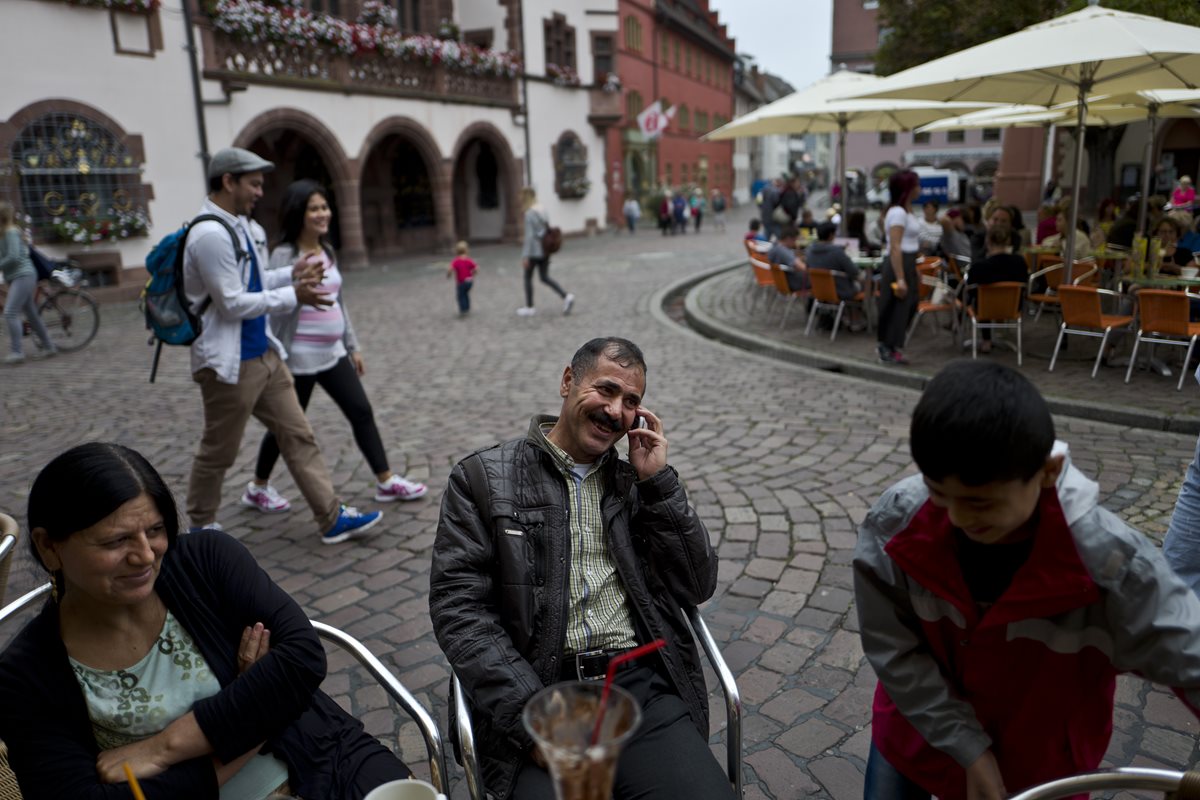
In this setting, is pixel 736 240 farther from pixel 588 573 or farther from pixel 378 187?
pixel 588 573

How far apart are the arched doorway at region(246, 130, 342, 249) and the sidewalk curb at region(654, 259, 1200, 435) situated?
14047 millimetres

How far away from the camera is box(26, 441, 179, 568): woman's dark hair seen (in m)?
1.80

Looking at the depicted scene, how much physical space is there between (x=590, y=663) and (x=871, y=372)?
22.5ft

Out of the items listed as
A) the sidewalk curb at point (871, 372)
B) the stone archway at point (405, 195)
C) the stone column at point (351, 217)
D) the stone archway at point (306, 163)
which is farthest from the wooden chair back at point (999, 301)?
the stone archway at point (405, 195)

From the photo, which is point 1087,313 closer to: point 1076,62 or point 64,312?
point 1076,62

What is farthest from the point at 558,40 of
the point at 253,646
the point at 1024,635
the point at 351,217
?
the point at 1024,635

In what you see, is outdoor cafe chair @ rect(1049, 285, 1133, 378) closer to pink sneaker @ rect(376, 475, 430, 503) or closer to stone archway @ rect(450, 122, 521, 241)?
pink sneaker @ rect(376, 475, 430, 503)

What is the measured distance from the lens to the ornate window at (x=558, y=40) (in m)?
31.7

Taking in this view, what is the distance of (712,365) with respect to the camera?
927cm

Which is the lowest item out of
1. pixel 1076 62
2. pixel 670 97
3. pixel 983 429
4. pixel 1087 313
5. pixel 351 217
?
pixel 1087 313

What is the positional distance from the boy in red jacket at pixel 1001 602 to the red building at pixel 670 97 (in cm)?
3571

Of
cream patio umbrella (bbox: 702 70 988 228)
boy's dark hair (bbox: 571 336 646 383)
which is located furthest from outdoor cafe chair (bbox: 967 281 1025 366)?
boy's dark hair (bbox: 571 336 646 383)

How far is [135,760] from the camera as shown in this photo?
188cm

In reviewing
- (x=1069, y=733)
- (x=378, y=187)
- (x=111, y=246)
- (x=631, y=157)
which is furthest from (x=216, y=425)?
(x=631, y=157)
